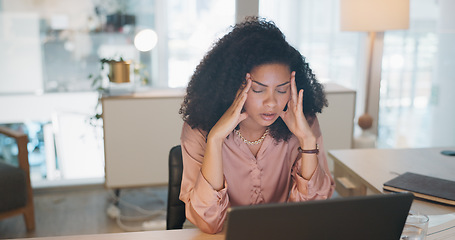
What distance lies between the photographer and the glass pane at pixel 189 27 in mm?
3629

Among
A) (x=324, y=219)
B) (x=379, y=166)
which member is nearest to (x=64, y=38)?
(x=379, y=166)

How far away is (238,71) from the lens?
1.48 metres

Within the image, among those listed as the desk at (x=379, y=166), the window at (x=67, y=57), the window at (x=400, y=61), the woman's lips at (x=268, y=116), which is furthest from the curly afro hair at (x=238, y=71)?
the window at (x=400, y=61)

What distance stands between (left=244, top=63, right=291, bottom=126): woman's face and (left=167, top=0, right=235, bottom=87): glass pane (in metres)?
2.23

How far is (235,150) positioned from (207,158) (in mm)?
180

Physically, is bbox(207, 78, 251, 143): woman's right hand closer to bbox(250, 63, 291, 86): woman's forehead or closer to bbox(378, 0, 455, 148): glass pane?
bbox(250, 63, 291, 86): woman's forehead

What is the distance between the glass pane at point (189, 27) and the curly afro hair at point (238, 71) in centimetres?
211

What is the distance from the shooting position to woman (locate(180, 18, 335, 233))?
4.62ft

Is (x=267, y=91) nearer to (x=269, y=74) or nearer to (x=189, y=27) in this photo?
(x=269, y=74)

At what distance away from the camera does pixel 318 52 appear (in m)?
3.75

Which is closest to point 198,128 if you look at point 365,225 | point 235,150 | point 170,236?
point 235,150

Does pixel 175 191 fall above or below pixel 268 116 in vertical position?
below

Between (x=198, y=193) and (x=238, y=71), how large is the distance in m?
0.41

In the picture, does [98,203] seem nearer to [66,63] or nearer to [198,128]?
[66,63]
